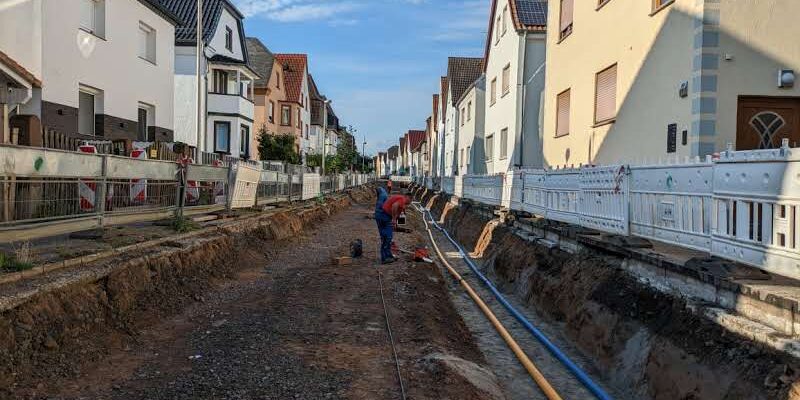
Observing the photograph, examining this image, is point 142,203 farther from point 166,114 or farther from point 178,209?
point 166,114

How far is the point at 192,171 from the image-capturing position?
1088 centimetres

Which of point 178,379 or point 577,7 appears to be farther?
point 577,7

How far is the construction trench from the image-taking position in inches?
176

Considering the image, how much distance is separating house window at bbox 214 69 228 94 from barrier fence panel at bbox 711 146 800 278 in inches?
1119

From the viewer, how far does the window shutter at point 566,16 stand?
16.0 meters

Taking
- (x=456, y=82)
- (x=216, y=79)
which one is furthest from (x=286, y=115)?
(x=216, y=79)

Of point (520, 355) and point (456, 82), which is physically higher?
point (456, 82)

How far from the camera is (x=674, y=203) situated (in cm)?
631

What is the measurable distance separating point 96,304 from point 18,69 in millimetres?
9455

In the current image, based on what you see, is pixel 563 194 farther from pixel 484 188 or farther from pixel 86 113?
pixel 86 113

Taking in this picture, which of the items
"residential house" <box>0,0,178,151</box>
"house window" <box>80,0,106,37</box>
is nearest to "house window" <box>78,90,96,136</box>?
"residential house" <box>0,0,178,151</box>

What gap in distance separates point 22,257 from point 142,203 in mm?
3443

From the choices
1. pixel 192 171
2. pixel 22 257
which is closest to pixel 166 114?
pixel 192 171

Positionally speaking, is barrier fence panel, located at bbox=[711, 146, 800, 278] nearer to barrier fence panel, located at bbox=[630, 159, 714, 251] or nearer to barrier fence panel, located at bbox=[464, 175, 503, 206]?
barrier fence panel, located at bbox=[630, 159, 714, 251]
